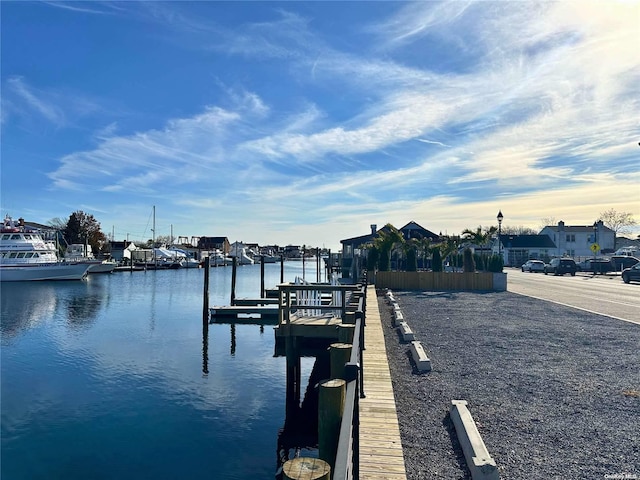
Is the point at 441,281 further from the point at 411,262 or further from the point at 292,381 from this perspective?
the point at 292,381

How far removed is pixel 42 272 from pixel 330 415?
6112 cm

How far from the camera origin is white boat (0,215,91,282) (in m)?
55.4

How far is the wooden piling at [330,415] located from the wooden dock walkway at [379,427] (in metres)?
0.35

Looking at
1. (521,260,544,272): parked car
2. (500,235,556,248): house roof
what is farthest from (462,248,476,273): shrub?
(500,235,556,248): house roof

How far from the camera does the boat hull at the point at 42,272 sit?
180 feet

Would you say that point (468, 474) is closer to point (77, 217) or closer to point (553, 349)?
point (553, 349)

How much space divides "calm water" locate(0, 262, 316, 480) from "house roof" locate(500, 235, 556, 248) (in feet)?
208

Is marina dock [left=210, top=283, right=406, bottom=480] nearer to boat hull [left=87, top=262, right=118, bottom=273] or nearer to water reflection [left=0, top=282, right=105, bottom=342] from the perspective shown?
water reflection [left=0, top=282, right=105, bottom=342]

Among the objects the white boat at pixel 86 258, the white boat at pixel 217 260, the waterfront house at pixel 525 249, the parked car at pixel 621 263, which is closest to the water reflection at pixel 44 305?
the white boat at pixel 86 258

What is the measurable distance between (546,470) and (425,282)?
22.2 meters

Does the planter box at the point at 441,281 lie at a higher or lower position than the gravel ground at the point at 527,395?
higher

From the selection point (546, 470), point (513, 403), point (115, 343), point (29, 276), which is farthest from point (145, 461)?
point (29, 276)

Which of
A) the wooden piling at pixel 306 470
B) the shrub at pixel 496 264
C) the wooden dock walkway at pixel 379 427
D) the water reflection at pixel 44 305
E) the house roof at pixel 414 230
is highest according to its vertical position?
the house roof at pixel 414 230

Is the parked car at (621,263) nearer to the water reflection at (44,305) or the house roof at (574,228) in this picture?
the house roof at (574,228)
